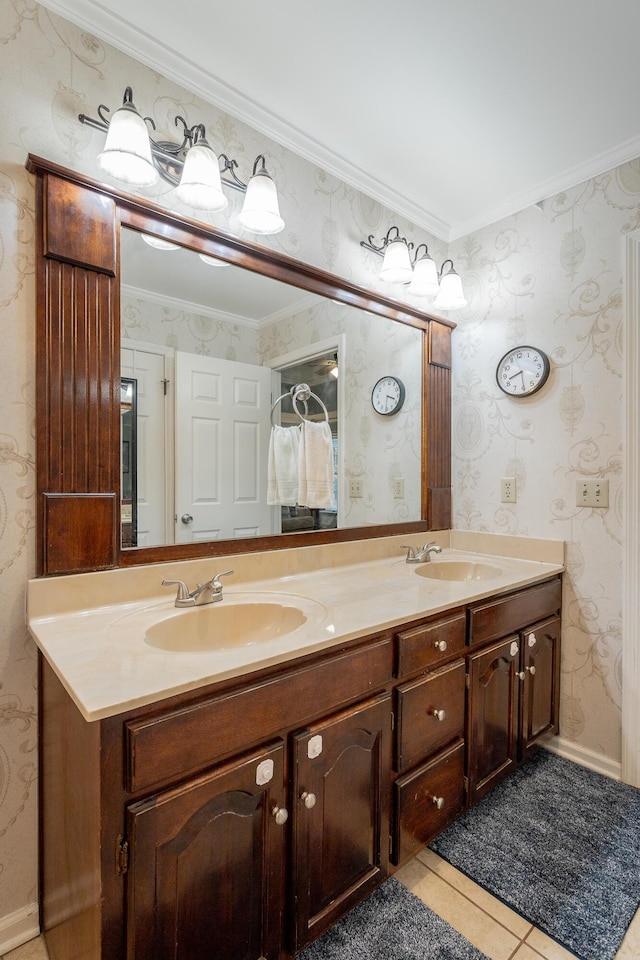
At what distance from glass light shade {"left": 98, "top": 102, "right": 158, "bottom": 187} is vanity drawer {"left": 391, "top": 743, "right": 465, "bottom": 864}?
1.79 m

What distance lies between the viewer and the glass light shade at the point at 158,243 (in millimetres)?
1406

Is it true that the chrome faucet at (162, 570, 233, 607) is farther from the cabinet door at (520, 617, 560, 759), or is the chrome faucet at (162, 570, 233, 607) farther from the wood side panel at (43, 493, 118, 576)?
the cabinet door at (520, 617, 560, 759)

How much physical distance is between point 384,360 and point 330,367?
345 millimetres

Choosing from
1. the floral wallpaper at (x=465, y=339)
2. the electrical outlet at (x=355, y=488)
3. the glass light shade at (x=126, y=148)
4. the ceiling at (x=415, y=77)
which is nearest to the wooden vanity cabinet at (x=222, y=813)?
the floral wallpaper at (x=465, y=339)

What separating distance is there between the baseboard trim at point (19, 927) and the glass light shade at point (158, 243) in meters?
1.82

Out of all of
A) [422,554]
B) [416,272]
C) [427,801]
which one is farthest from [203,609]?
[416,272]

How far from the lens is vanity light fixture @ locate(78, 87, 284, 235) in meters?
1.23

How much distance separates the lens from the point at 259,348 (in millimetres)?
1680

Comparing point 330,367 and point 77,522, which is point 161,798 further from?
point 330,367

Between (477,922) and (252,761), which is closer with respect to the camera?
(252,761)

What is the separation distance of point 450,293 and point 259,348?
1.00 m

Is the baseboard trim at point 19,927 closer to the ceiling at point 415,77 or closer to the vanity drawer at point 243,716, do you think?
the vanity drawer at point 243,716

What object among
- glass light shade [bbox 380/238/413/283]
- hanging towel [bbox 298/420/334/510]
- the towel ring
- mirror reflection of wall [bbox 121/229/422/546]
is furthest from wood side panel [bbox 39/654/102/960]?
glass light shade [bbox 380/238/413/283]

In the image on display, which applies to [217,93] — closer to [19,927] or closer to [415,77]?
[415,77]
